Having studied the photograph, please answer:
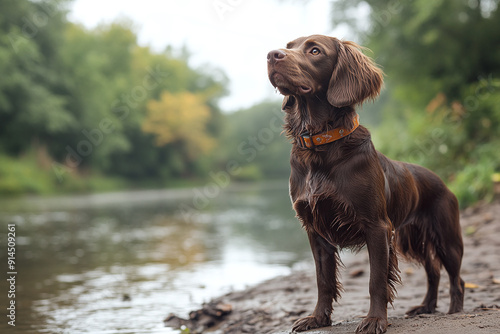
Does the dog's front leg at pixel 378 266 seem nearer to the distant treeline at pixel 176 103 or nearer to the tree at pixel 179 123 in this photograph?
the distant treeline at pixel 176 103

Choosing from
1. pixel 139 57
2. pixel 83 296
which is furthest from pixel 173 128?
pixel 83 296

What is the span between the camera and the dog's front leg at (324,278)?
10.9ft

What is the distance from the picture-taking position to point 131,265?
23.0ft

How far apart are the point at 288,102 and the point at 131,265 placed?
4.41 metres

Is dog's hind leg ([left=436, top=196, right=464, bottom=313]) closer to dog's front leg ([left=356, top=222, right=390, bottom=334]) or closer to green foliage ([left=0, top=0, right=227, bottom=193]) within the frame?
dog's front leg ([left=356, top=222, right=390, bottom=334])

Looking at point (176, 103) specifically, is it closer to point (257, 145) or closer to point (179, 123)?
point (179, 123)

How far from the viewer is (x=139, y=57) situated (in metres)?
47.0

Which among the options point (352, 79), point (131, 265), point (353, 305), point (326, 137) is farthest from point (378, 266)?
point (131, 265)

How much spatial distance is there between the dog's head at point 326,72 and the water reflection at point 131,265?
7.49 feet

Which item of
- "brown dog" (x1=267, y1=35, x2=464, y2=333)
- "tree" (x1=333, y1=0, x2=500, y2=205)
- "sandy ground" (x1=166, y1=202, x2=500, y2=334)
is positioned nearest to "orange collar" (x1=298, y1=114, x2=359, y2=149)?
"brown dog" (x1=267, y1=35, x2=464, y2=333)

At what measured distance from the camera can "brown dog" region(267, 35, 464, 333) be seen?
3.04m

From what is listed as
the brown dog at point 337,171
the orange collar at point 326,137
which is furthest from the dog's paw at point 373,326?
the orange collar at point 326,137

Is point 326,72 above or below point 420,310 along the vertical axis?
above

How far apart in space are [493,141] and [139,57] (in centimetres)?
4060
